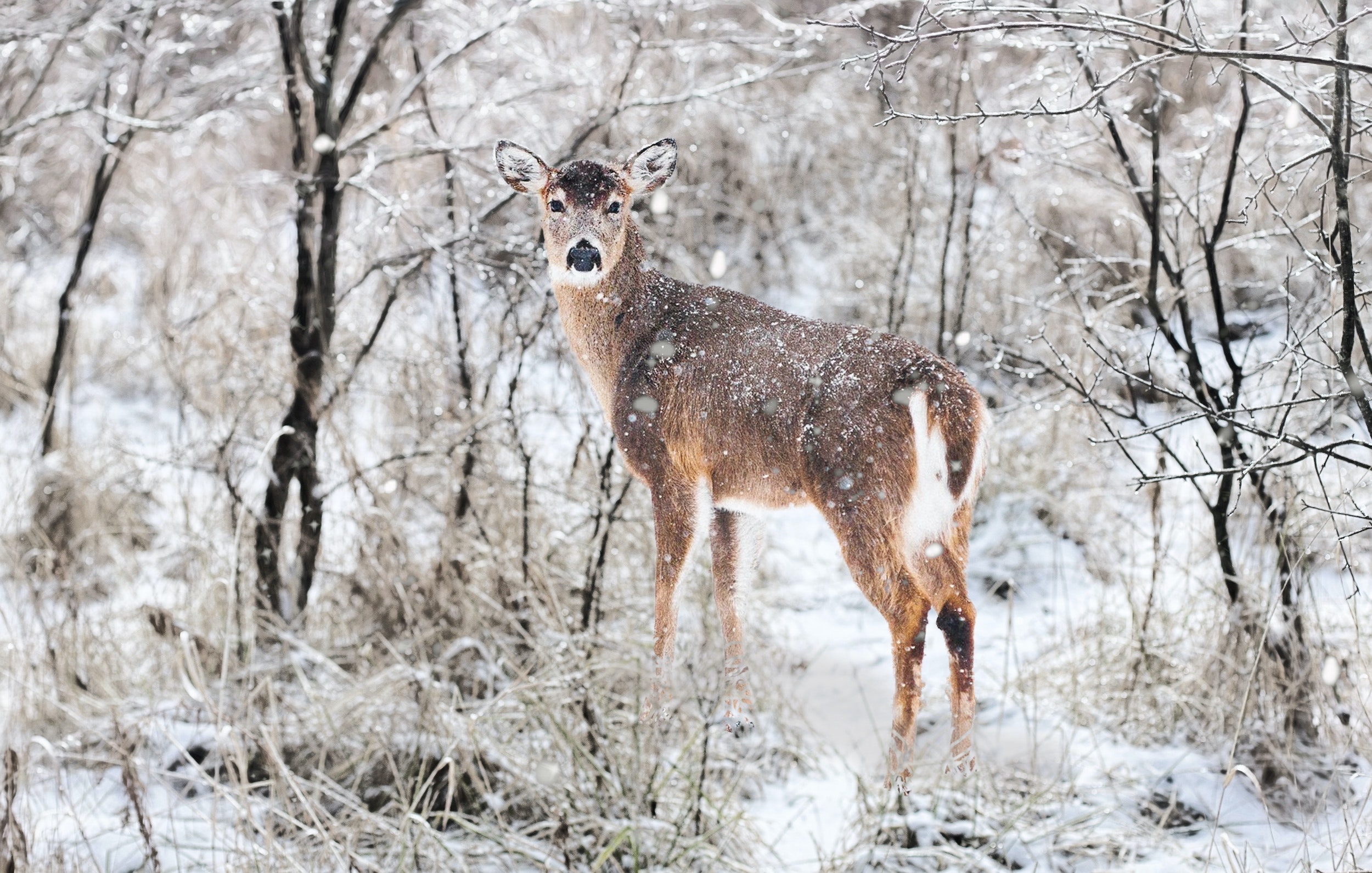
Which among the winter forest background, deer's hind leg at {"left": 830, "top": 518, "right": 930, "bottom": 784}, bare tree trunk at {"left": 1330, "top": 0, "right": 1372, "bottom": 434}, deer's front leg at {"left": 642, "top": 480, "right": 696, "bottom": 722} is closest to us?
deer's hind leg at {"left": 830, "top": 518, "right": 930, "bottom": 784}

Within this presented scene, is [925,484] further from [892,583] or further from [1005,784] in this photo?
[1005,784]

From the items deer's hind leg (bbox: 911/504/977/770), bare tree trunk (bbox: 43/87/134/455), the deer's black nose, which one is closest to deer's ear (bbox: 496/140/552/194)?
the deer's black nose

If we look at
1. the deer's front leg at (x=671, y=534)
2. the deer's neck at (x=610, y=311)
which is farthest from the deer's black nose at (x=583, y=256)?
the deer's front leg at (x=671, y=534)

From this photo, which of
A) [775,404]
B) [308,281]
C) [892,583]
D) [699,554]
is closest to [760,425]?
[775,404]

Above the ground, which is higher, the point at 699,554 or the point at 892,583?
the point at 892,583

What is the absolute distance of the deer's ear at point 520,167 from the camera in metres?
2.36

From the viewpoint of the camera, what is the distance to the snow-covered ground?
11.5 feet

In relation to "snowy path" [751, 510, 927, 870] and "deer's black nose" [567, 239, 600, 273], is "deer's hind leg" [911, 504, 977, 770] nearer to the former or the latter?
"deer's black nose" [567, 239, 600, 273]

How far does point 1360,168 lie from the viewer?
457 centimetres

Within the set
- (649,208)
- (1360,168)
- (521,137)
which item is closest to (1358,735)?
(1360,168)

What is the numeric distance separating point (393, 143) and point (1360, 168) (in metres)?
4.37

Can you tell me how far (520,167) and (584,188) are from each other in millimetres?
149

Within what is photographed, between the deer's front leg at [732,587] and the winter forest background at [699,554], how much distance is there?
958mm

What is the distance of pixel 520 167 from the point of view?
239cm
